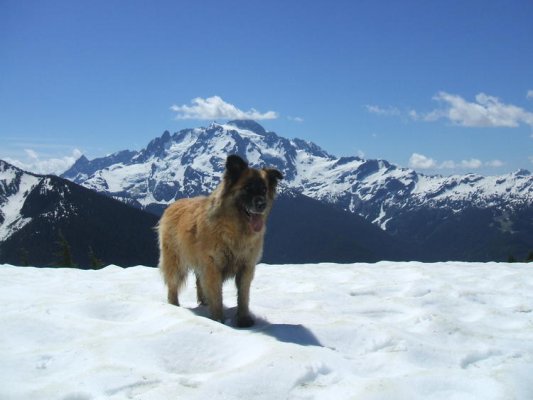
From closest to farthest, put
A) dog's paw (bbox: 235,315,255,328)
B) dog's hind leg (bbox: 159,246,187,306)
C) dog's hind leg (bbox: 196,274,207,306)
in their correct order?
dog's paw (bbox: 235,315,255,328)
dog's hind leg (bbox: 159,246,187,306)
dog's hind leg (bbox: 196,274,207,306)

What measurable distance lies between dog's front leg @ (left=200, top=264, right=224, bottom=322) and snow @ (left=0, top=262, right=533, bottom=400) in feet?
2.19

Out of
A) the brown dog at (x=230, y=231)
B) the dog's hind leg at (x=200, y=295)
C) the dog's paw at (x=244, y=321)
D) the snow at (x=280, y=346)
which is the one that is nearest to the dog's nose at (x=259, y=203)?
the brown dog at (x=230, y=231)

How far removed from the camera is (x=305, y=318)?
8.96 metres

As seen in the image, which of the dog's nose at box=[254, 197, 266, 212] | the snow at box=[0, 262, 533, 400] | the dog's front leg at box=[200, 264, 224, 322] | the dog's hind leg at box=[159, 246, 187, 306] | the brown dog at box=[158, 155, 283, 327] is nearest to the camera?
the snow at box=[0, 262, 533, 400]

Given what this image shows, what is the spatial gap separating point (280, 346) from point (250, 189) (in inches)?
104

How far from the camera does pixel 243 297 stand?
890 cm

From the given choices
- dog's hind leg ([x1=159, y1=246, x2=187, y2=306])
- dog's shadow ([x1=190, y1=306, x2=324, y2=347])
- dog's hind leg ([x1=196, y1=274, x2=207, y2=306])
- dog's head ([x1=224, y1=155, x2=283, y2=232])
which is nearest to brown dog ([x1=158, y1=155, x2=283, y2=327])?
dog's head ([x1=224, y1=155, x2=283, y2=232])

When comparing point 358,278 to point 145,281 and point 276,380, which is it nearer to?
point 145,281

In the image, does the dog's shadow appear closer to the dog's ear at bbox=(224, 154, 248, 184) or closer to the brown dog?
the brown dog

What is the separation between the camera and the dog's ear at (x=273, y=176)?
27.7ft

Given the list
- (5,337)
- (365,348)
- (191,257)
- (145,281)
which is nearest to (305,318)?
(365,348)

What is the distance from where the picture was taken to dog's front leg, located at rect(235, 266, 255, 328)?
28.5 ft

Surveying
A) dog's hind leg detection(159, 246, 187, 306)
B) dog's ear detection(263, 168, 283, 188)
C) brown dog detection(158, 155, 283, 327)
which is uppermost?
dog's ear detection(263, 168, 283, 188)

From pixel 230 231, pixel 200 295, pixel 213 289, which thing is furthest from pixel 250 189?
pixel 200 295
